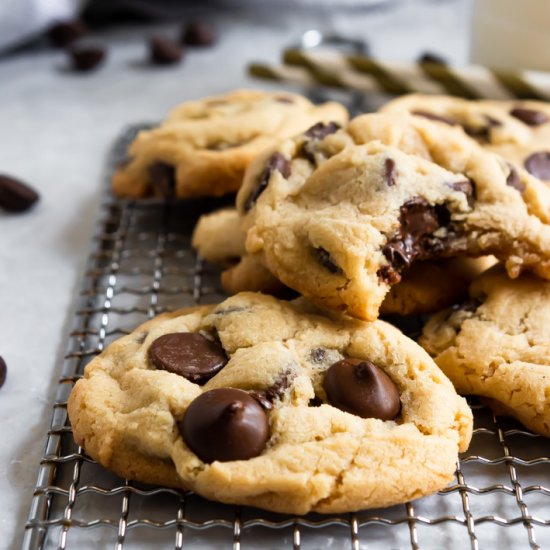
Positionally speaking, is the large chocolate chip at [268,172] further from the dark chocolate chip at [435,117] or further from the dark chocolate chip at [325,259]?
the dark chocolate chip at [435,117]

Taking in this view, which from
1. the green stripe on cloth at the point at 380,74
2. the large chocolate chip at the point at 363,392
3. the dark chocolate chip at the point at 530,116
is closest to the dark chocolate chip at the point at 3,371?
the large chocolate chip at the point at 363,392

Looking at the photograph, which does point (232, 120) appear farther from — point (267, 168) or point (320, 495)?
point (320, 495)

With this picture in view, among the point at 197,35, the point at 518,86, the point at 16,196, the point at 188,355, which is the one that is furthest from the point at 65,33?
the point at 188,355

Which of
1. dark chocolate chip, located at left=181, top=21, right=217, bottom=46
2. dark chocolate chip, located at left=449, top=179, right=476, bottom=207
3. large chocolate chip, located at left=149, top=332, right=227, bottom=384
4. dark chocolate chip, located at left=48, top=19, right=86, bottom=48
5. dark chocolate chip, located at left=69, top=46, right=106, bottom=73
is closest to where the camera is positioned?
large chocolate chip, located at left=149, top=332, right=227, bottom=384

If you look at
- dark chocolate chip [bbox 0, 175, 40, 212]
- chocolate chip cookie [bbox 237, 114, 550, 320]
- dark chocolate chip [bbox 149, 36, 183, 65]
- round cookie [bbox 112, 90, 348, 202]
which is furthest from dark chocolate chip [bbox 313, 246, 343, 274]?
dark chocolate chip [bbox 149, 36, 183, 65]

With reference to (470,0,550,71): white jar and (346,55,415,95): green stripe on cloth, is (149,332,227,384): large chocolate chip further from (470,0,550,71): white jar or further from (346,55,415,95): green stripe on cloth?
(470,0,550,71): white jar

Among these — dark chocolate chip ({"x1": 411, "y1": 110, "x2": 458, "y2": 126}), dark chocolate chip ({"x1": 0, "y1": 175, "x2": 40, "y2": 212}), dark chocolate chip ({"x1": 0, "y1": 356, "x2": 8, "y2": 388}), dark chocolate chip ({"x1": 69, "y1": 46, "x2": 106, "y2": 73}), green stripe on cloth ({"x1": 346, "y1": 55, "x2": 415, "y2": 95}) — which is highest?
dark chocolate chip ({"x1": 411, "y1": 110, "x2": 458, "y2": 126})
